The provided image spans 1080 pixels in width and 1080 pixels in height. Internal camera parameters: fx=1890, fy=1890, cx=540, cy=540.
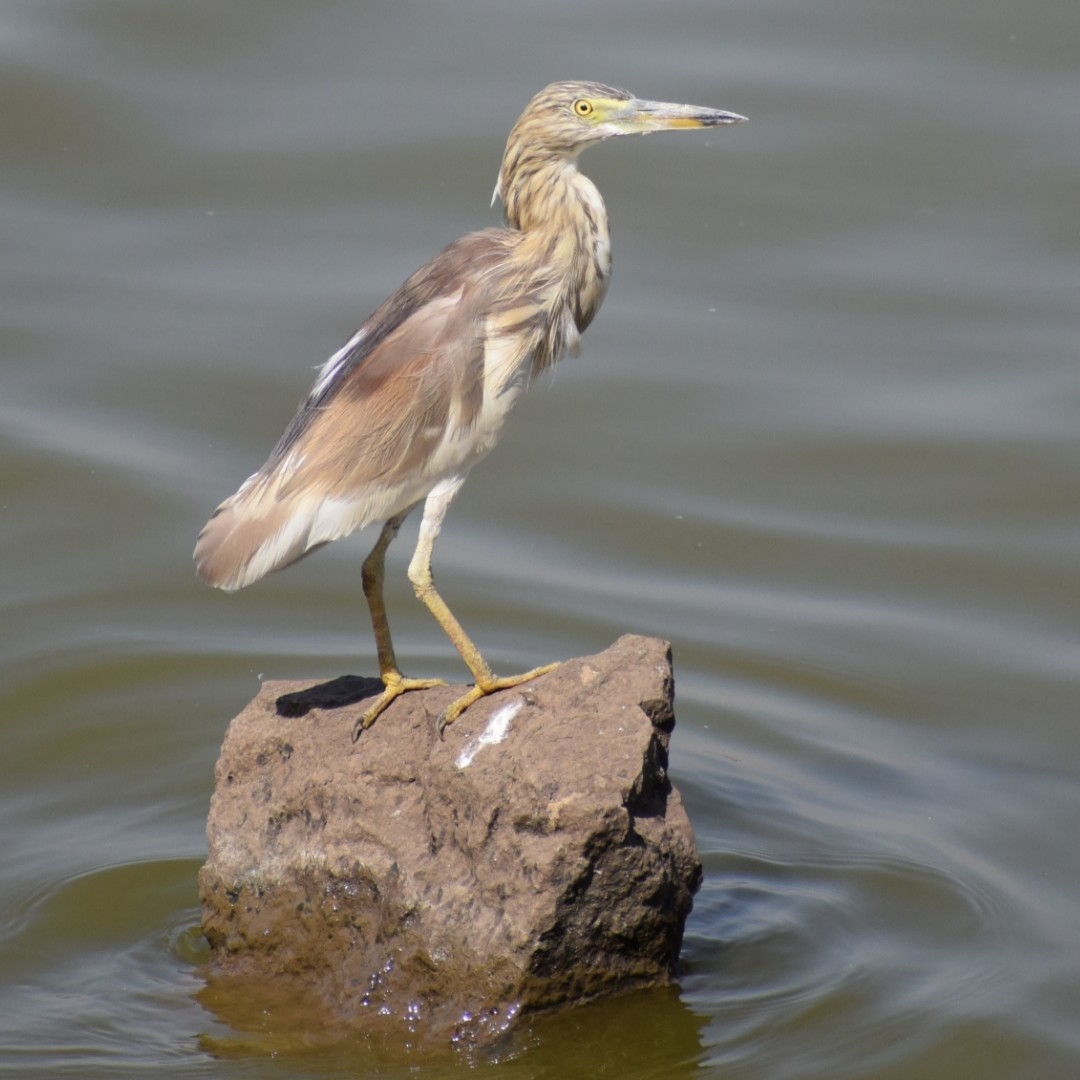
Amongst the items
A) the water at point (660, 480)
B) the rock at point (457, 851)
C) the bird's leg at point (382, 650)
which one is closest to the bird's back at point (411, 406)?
the bird's leg at point (382, 650)

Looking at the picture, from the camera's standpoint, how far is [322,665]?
7.76 m

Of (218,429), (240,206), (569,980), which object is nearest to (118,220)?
(240,206)

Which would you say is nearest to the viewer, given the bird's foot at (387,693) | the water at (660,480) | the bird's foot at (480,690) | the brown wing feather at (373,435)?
the bird's foot at (480,690)

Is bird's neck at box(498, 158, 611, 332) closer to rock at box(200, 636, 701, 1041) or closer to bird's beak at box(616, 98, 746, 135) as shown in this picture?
bird's beak at box(616, 98, 746, 135)

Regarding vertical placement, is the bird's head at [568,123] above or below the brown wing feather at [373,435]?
above

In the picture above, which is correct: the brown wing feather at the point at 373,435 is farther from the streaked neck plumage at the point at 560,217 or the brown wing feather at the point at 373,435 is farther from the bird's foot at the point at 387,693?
the bird's foot at the point at 387,693

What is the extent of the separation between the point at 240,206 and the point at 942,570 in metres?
4.87

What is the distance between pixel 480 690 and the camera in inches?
215

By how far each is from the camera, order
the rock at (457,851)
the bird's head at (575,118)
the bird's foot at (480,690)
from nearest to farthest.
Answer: the rock at (457,851) < the bird's foot at (480,690) < the bird's head at (575,118)

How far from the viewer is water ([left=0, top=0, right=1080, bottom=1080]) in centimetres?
583

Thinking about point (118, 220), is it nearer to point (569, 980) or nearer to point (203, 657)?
point (203, 657)

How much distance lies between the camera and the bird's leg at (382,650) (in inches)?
218

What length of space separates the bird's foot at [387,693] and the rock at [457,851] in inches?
1.0

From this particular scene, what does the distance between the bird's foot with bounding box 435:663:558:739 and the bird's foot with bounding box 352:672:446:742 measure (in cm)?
21
